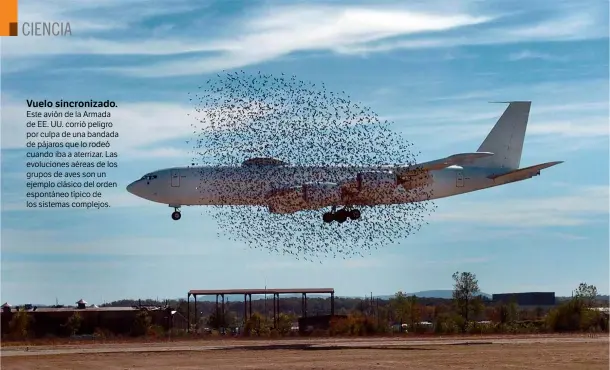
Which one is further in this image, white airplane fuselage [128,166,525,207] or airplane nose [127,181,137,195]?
airplane nose [127,181,137,195]

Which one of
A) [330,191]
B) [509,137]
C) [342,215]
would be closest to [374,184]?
[330,191]

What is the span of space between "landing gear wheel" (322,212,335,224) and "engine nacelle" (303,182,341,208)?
1354 mm

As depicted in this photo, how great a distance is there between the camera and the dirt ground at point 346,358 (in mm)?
59406

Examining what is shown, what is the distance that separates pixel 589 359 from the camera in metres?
63.1

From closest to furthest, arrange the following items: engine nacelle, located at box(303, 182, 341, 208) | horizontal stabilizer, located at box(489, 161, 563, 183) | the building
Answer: engine nacelle, located at box(303, 182, 341, 208) < horizontal stabilizer, located at box(489, 161, 563, 183) < the building

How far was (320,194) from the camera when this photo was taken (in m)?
79.6

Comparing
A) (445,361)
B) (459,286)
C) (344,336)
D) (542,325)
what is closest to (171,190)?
(344,336)

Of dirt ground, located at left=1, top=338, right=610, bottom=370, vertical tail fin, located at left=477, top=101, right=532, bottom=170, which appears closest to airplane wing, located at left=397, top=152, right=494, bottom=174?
dirt ground, located at left=1, top=338, right=610, bottom=370

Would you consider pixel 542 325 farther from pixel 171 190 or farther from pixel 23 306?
pixel 23 306

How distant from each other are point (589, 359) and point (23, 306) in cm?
9752

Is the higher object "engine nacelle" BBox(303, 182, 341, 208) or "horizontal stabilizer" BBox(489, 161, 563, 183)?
"horizontal stabilizer" BBox(489, 161, 563, 183)

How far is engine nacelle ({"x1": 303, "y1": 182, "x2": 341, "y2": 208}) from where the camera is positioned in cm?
7975

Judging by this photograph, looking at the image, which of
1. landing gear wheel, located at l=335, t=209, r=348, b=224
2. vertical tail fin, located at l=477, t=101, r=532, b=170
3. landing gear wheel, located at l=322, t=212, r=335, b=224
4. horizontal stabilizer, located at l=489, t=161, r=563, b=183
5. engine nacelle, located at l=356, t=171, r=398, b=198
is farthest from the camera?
vertical tail fin, located at l=477, t=101, r=532, b=170

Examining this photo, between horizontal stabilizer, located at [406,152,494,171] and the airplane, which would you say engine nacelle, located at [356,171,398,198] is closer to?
the airplane
